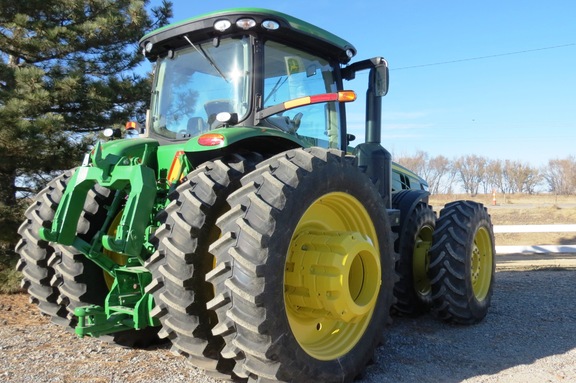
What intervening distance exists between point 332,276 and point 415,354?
4.24ft

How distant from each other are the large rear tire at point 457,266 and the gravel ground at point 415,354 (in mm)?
175

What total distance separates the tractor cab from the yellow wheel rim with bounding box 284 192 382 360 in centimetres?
63

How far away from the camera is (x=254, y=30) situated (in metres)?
3.77

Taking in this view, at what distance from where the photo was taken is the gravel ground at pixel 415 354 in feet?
11.1

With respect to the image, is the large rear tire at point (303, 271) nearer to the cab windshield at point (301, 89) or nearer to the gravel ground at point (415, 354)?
the gravel ground at point (415, 354)

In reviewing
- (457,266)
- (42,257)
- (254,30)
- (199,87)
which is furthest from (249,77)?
(457,266)

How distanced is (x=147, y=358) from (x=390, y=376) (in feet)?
5.72

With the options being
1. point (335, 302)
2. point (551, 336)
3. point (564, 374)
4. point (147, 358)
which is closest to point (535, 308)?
point (551, 336)

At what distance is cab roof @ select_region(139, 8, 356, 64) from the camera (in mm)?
3701

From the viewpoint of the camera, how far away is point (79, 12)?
25.9 ft

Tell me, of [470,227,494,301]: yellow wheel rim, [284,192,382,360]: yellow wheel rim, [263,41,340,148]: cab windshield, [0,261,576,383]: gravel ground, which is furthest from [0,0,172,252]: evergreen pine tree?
[470,227,494,301]: yellow wheel rim

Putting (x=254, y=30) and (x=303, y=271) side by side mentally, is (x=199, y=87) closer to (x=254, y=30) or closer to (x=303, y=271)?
(x=254, y=30)

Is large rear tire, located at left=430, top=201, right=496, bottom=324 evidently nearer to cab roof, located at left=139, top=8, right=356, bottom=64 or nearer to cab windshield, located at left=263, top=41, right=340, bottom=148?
cab windshield, located at left=263, top=41, right=340, bottom=148

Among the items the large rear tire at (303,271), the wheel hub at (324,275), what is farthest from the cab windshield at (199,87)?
the wheel hub at (324,275)
